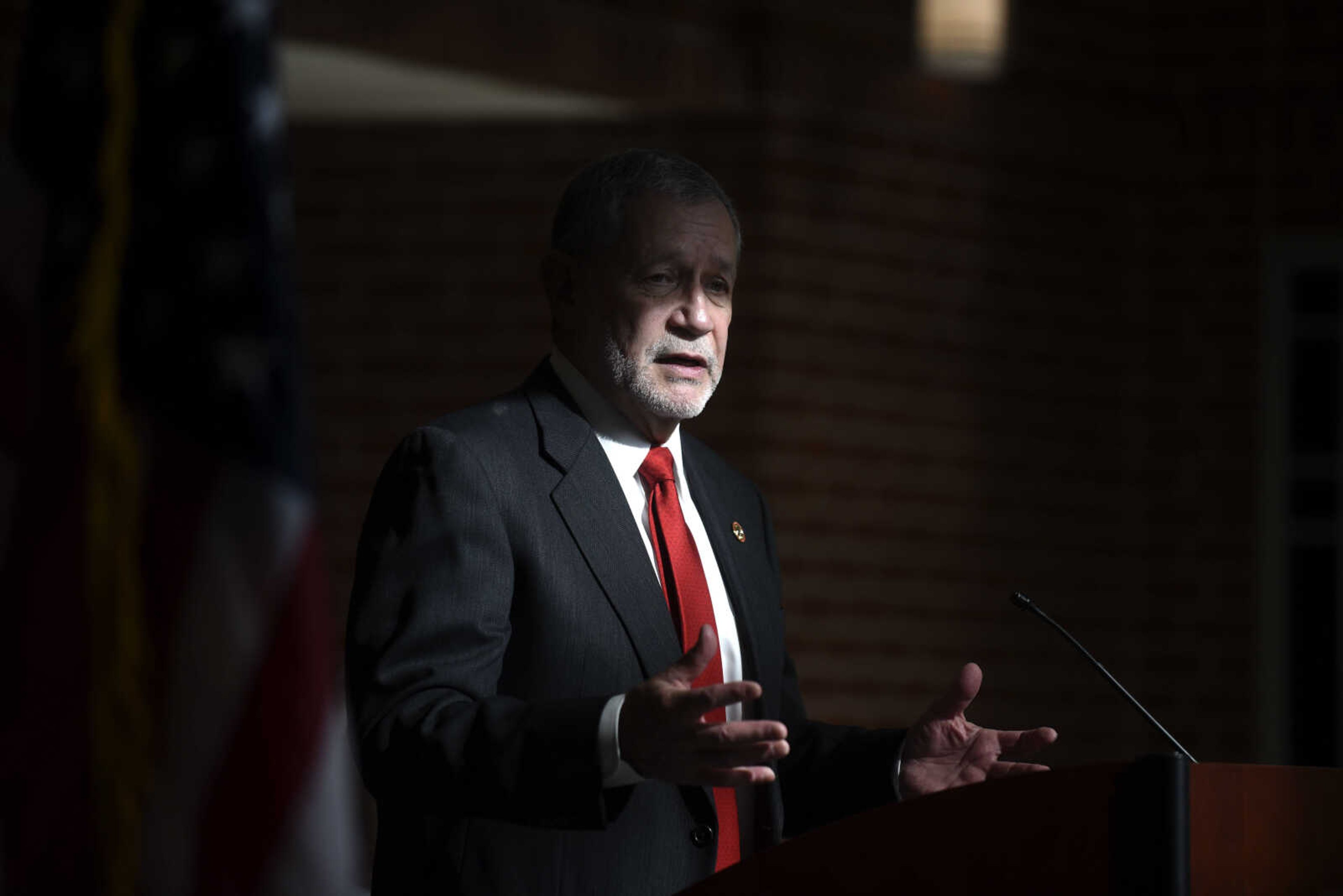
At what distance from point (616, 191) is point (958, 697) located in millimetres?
771

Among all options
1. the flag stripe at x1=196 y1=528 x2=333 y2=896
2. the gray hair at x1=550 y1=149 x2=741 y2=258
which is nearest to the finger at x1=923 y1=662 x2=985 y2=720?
the gray hair at x1=550 y1=149 x2=741 y2=258

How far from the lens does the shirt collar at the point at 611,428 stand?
2.36 meters

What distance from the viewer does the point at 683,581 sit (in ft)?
7.52

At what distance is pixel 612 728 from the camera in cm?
183

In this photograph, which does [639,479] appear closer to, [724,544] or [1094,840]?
[724,544]

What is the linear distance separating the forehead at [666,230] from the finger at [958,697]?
2.04 ft

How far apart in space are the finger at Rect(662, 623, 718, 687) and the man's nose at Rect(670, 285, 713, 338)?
0.65 m

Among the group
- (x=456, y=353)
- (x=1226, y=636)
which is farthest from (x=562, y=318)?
(x=1226, y=636)

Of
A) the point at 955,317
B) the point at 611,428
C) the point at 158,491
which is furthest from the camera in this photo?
the point at 955,317

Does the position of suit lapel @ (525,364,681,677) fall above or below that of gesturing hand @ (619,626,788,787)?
above

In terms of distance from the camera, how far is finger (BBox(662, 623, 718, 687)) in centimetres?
169

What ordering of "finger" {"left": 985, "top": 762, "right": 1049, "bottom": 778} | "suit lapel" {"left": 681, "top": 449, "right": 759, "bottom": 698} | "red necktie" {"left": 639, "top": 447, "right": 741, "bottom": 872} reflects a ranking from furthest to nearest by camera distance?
"suit lapel" {"left": 681, "top": 449, "right": 759, "bottom": 698}
"red necktie" {"left": 639, "top": 447, "right": 741, "bottom": 872}
"finger" {"left": 985, "top": 762, "right": 1049, "bottom": 778}

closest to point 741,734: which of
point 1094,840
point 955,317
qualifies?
point 1094,840

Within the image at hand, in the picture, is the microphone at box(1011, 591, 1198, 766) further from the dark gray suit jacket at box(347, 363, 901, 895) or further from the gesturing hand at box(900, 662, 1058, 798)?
the dark gray suit jacket at box(347, 363, 901, 895)
